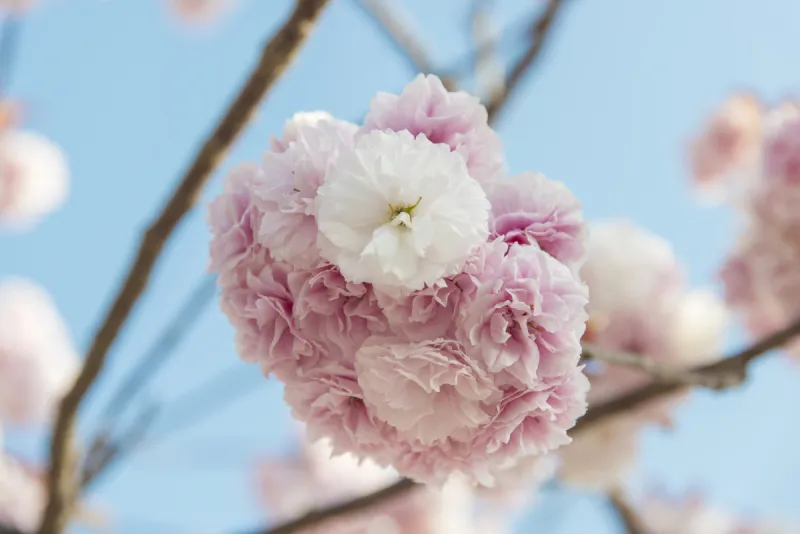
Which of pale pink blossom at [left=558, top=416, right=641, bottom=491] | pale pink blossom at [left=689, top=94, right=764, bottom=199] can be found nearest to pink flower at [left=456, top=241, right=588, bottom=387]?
pale pink blossom at [left=558, top=416, right=641, bottom=491]

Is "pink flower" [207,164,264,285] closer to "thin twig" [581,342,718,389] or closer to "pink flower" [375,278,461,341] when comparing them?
"pink flower" [375,278,461,341]

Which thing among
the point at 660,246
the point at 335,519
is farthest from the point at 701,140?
the point at 335,519

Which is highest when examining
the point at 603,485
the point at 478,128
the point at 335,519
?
the point at 478,128

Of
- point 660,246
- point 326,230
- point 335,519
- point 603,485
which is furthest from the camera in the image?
point 660,246

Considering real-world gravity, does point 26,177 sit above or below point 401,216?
below

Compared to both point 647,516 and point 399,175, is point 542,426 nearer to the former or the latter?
point 399,175

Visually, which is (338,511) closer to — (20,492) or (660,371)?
(660,371)

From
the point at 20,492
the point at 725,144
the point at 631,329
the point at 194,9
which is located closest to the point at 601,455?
the point at 631,329
